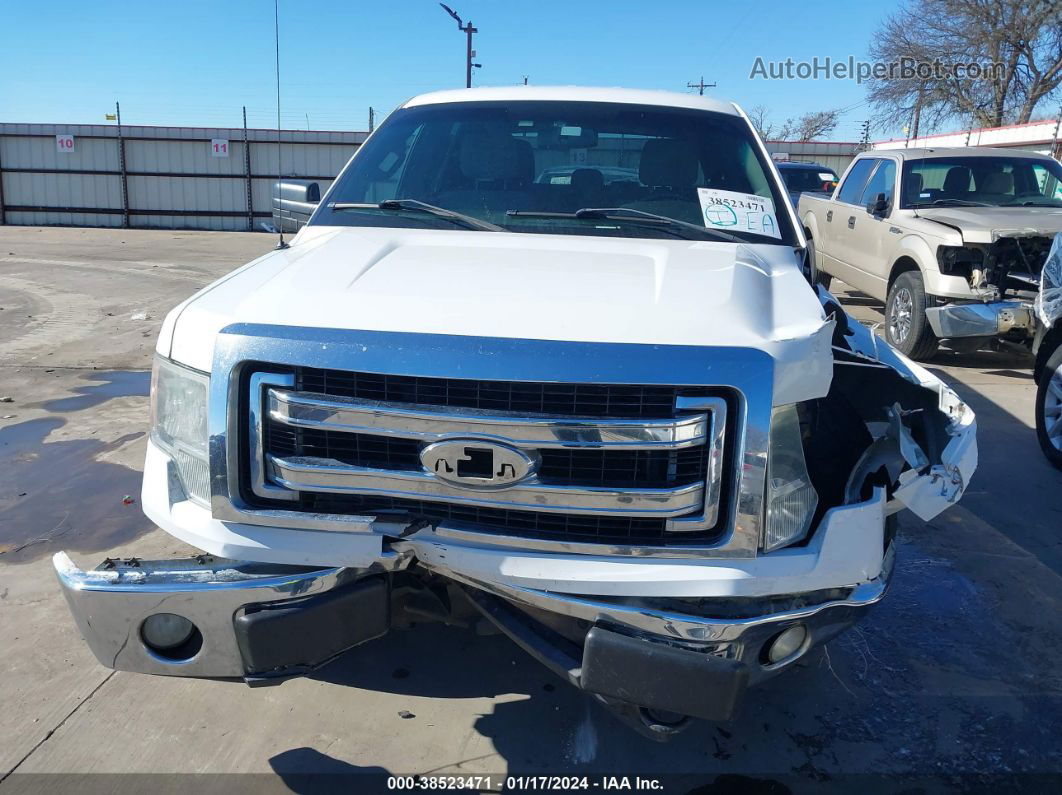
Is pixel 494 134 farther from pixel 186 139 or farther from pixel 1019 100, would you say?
pixel 1019 100

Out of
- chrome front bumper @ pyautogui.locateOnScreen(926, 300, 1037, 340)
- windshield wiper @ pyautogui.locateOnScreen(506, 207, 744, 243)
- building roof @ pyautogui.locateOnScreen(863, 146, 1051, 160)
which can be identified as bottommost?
chrome front bumper @ pyautogui.locateOnScreen(926, 300, 1037, 340)

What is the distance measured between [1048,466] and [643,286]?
4.10 metres

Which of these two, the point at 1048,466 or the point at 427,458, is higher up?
the point at 427,458

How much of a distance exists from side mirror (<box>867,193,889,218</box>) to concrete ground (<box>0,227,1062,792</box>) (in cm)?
451

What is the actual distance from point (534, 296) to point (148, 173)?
24742 mm

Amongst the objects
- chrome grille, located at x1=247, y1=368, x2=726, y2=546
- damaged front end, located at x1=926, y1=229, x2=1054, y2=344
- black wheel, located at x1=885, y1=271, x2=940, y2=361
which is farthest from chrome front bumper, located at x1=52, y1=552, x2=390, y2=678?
black wheel, located at x1=885, y1=271, x2=940, y2=361

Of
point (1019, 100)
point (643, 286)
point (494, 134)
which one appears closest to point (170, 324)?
point (643, 286)

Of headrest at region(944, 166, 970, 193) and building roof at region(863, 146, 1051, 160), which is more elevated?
building roof at region(863, 146, 1051, 160)

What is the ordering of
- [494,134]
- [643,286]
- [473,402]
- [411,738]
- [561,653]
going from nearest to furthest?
[473,402], [561,653], [643,286], [411,738], [494,134]

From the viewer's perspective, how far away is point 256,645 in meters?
2.17

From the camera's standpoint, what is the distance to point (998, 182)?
8.36 meters

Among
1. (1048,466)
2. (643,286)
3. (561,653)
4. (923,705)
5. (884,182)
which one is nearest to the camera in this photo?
(561,653)

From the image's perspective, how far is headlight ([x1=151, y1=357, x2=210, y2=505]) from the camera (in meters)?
2.30

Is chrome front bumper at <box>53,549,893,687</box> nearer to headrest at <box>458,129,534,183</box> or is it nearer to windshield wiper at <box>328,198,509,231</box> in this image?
windshield wiper at <box>328,198,509,231</box>
